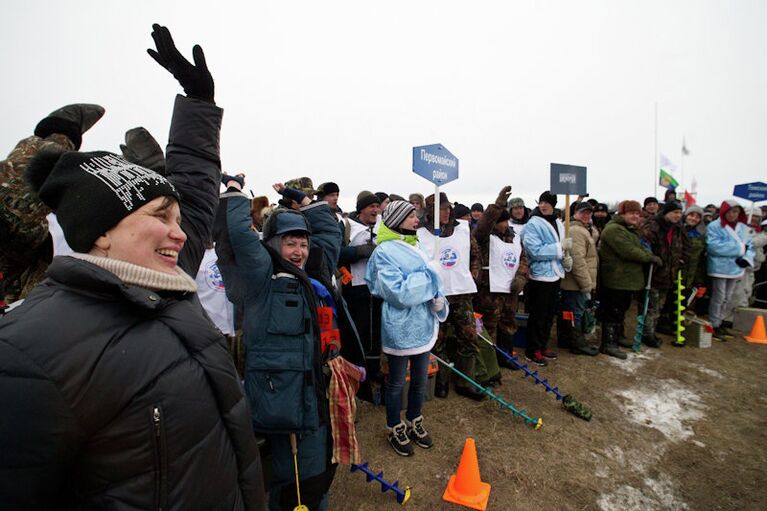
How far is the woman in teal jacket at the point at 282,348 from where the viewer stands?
2.28m

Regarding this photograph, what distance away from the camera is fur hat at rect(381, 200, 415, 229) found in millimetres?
3596

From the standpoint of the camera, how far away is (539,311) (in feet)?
20.0

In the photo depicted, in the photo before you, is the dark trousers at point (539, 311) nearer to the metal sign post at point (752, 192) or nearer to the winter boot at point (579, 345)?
the winter boot at point (579, 345)

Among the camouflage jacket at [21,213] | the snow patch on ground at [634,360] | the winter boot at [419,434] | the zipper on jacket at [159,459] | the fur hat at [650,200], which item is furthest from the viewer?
the fur hat at [650,200]

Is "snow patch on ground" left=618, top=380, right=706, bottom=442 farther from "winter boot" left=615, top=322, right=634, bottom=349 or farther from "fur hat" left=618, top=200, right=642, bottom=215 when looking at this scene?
"fur hat" left=618, top=200, right=642, bottom=215

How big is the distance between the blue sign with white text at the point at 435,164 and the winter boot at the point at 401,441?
108 inches

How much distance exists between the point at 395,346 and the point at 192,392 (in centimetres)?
270

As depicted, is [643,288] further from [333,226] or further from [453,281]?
[333,226]

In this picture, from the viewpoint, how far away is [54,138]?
1.90 metres

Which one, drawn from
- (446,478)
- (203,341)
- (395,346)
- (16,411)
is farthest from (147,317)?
(446,478)

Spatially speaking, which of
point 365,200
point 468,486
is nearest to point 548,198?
point 365,200

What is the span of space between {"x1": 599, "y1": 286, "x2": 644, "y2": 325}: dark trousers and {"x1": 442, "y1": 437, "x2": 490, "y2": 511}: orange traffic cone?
186 inches

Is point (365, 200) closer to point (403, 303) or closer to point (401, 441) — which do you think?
point (403, 303)

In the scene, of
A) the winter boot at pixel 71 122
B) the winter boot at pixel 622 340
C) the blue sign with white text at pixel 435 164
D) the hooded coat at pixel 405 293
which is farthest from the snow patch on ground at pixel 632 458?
the winter boot at pixel 71 122
